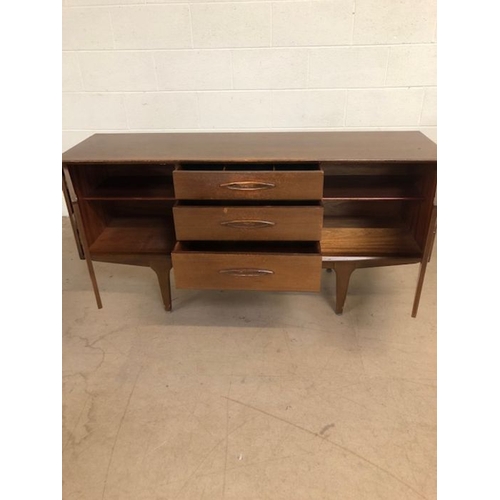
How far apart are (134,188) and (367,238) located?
0.96 meters

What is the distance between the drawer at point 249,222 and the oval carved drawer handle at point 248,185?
63 millimetres

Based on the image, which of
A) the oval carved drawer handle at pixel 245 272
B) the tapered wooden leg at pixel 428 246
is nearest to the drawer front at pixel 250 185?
the oval carved drawer handle at pixel 245 272

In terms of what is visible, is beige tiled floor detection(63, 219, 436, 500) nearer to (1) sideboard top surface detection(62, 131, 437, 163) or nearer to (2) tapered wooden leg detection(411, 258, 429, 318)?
(2) tapered wooden leg detection(411, 258, 429, 318)

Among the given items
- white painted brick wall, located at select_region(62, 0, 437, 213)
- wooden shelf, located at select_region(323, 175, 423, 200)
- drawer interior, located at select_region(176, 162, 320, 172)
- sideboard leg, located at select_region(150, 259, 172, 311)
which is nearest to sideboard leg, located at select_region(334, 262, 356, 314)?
wooden shelf, located at select_region(323, 175, 423, 200)

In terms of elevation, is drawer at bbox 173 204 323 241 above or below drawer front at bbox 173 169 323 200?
below

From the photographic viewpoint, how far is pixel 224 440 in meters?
1.07

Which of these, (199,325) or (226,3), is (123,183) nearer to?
(199,325)

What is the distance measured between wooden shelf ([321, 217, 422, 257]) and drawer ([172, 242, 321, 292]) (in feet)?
0.51

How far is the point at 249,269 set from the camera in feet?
4.37

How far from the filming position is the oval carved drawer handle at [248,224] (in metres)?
1.28

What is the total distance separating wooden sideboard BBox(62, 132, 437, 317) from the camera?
1257mm

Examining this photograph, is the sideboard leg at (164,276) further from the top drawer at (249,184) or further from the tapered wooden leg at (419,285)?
the tapered wooden leg at (419,285)

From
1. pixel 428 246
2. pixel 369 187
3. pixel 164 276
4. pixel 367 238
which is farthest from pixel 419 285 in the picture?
pixel 164 276

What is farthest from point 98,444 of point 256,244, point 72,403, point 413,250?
point 413,250
